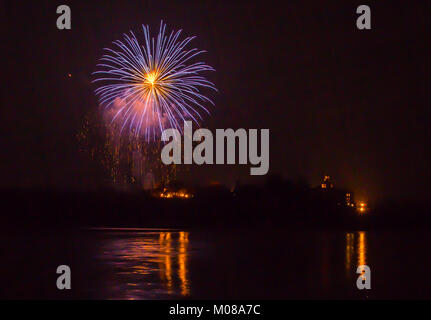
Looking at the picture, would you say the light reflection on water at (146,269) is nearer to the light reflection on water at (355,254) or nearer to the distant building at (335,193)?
the light reflection on water at (355,254)

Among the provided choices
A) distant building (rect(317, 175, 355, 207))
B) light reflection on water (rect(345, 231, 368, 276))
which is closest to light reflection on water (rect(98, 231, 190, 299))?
light reflection on water (rect(345, 231, 368, 276))

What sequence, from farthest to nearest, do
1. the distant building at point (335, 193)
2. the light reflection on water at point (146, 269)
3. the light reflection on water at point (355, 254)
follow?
the distant building at point (335, 193), the light reflection on water at point (355, 254), the light reflection on water at point (146, 269)

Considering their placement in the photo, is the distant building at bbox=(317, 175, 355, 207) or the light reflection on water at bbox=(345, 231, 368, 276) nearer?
the light reflection on water at bbox=(345, 231, 368, 276)

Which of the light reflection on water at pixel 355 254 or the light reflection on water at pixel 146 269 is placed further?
the light reflection on water at pixel 355 254

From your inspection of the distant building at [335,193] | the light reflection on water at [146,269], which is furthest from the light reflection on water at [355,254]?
the distant building at [335,193]

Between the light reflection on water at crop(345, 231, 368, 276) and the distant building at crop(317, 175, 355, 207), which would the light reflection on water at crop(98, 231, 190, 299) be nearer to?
the light reflection on water at crop(345, 231, 368, 276)

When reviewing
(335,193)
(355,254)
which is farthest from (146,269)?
(335,193)

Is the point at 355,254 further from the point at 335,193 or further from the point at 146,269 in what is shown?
the point at 335,193

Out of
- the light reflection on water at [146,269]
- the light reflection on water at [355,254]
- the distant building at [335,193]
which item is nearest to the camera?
the light reflection on water at [146,269]

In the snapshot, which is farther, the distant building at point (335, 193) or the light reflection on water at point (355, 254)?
the distant building at point (335, 193)
